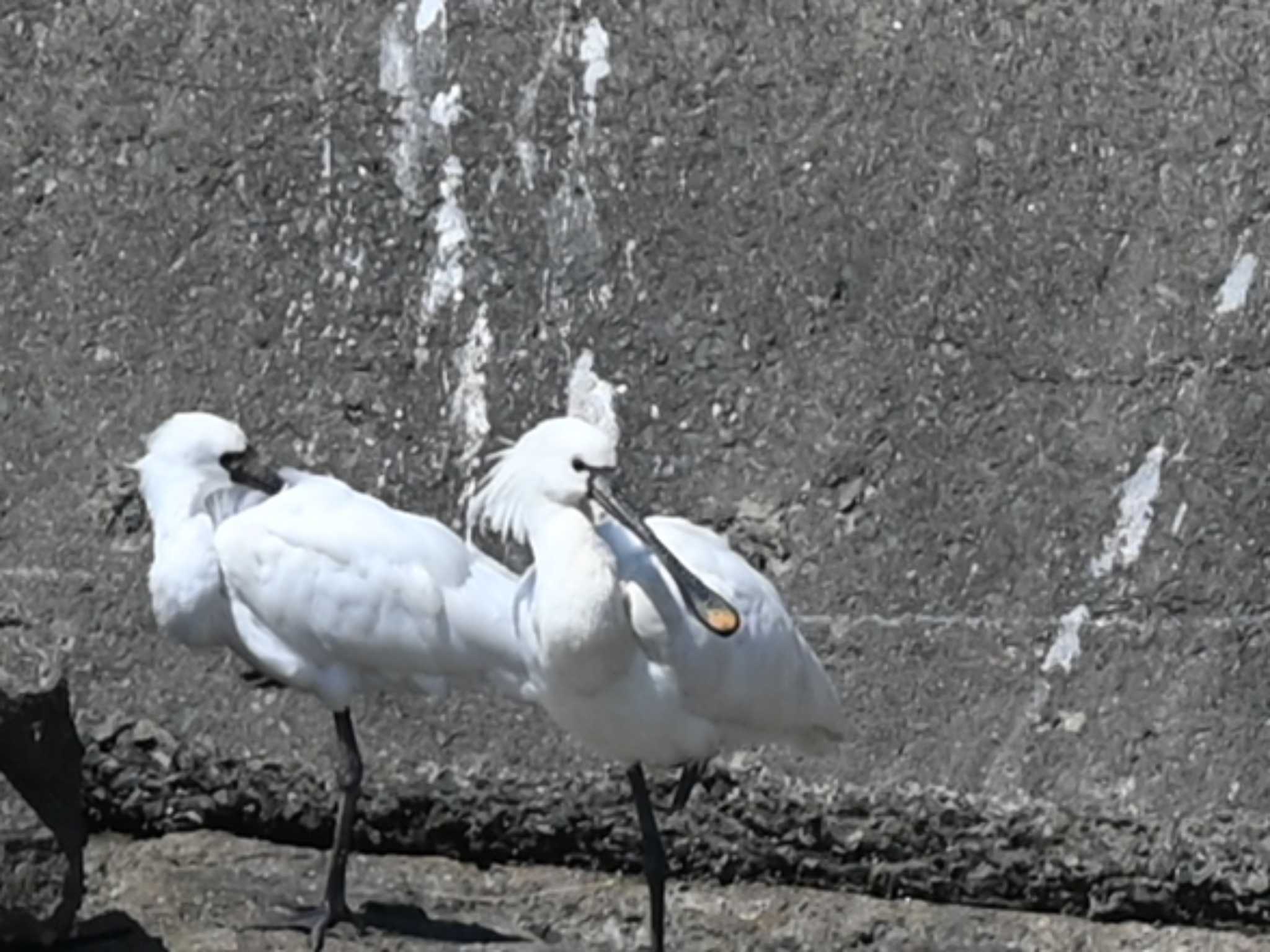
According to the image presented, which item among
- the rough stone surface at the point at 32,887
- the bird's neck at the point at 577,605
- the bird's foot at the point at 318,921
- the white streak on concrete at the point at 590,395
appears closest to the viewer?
the rough stone surface at the point at 32,887

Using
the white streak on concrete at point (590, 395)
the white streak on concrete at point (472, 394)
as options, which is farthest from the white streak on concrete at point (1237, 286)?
the white streak on concrete at point (472, 394)

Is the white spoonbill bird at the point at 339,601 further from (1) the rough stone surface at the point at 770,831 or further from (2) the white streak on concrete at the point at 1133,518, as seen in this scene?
(2) the white streak on concrete at the point at 1133,518

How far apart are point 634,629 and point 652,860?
0.40 metres

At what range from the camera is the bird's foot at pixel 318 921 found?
4.68m

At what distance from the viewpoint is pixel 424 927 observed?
482cm

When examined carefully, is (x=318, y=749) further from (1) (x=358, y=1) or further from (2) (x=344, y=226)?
(1) (x=358, y=1)

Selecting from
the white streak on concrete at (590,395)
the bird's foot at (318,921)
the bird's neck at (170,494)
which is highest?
the white streak on concrete at (590,395)

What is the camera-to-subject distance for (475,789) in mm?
5539

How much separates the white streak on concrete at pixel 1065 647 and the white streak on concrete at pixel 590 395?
0.90 meters

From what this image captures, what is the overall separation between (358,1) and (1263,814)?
2.28 metres

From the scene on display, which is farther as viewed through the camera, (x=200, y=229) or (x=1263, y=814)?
(x=200, y=229)

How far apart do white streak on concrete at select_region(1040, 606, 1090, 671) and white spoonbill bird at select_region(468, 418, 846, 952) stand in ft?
3.24

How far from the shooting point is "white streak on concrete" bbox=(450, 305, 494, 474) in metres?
6.07

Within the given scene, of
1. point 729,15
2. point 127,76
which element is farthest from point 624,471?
point 127,76
